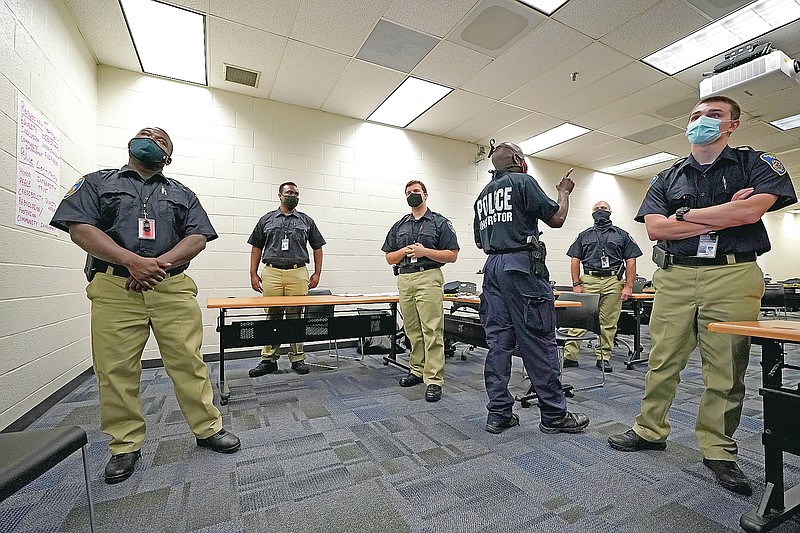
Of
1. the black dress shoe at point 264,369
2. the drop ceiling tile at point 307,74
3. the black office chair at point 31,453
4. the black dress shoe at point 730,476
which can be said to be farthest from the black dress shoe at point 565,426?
the drop ceiling tile at point 307,74

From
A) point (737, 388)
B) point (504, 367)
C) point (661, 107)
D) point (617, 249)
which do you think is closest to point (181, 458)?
point (504, 367)

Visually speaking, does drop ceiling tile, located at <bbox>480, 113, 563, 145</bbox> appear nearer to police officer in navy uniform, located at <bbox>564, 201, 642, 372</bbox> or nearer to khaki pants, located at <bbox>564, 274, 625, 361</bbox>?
police officer in navy uniform, located at <bbox>564, 201, 642, 372</bbox>

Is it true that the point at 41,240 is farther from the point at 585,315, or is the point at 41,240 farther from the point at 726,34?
the point at 726,34

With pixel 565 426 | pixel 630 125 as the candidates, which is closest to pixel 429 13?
pixel 565 426

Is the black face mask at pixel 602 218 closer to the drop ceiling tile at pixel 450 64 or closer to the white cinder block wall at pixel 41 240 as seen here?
the drop ceiling tile at pixel 450 64

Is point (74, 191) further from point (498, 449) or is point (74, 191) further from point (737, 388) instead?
point (737, 388)

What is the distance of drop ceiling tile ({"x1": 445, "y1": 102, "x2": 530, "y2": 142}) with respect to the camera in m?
4.68

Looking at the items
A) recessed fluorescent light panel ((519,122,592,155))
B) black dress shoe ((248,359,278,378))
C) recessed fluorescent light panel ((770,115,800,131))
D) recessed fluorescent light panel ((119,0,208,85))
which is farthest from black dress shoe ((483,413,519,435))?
recessed fluorescent light panel ((770,115,800,131))

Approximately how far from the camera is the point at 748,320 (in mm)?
1552

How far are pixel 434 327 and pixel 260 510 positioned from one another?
1.67 meters

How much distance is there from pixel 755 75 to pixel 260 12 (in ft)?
12.9

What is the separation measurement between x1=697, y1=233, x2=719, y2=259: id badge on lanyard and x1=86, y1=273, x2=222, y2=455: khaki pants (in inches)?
89.0

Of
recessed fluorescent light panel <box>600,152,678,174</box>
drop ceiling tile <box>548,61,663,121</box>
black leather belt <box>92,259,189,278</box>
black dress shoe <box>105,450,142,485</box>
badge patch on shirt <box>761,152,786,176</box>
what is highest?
drop ceiling tile <box>548,61,663,121</box>

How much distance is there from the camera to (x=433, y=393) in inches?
106
